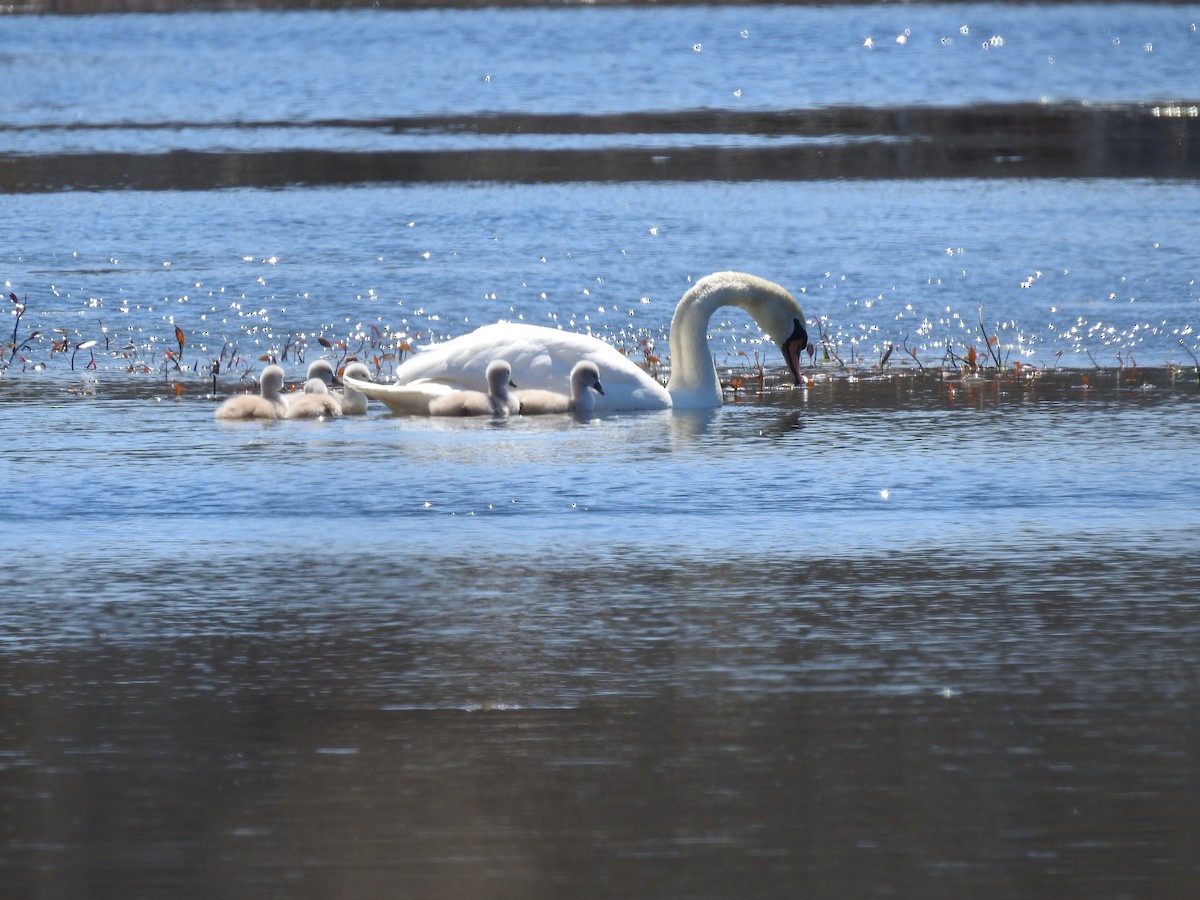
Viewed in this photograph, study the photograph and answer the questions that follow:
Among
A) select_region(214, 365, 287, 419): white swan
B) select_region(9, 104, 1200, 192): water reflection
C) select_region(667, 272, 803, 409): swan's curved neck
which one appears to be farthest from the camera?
select_region(9, 104, 1200, 192): water reflection

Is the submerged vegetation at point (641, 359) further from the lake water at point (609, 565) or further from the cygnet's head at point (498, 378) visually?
the cygnet's head at point (498, 378)

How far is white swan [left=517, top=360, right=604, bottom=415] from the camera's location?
1075 centimetres

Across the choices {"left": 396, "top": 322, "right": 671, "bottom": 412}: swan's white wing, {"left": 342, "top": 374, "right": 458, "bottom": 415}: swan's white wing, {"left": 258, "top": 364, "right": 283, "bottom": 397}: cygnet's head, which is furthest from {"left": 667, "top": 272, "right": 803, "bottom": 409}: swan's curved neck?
{"left": 258, "top": 364, "right": 283, "bottom": 397}: cygnet's head

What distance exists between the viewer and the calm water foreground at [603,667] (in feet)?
13.9

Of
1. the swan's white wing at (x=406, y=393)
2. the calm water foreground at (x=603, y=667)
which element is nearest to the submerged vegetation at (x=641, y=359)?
the swan's white wing at (x=406, y=393)

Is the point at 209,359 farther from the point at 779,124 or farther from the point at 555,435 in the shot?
the point at 779,124

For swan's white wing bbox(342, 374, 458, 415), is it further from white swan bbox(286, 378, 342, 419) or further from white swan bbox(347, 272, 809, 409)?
white swan bbox(286, 378, 342, 419)

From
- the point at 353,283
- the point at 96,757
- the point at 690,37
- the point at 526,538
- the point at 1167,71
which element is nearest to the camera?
the point at 96,757

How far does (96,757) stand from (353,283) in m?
11.0

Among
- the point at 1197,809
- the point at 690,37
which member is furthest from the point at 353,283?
the point at 690,37

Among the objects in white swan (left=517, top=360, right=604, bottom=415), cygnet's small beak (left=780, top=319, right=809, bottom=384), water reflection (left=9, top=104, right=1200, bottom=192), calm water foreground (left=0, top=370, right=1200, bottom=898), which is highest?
water reflection (left=9, top=104, right=1200, bottom=192)

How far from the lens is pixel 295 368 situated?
12.9m

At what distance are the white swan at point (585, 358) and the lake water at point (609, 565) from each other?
27 centimetres

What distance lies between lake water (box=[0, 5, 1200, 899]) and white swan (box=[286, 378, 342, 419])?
0.23m
